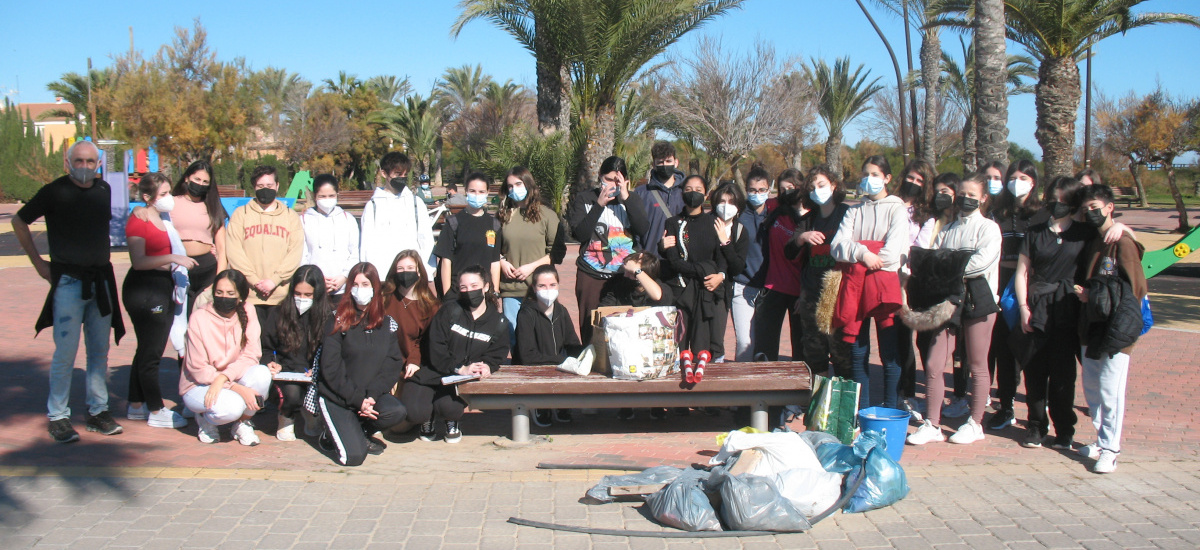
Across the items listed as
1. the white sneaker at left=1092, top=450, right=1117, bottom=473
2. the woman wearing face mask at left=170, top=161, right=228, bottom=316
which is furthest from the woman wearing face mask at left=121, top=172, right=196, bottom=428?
the white sneaker at left=1092, top=450, right=1117, bottom=473

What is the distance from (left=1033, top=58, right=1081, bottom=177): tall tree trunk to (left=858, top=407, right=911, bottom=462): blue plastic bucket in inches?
392

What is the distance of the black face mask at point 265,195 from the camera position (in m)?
6.09

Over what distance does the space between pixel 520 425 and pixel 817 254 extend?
231 centimetres

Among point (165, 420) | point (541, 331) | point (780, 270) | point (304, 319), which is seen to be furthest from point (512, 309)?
point (165, 420)

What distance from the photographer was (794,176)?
247 inches

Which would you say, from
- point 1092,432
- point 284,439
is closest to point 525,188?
point 284,439

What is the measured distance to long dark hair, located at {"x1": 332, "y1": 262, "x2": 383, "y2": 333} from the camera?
5.50 meters

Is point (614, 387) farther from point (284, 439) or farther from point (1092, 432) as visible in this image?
point (1092, 432)

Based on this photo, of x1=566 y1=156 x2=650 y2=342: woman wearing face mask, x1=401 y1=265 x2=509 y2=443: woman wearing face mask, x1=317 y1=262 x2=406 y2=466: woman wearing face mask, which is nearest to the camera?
x1=317 y1=262 x2=406 y2=466: woman wearing face mask

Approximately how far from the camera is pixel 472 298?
582 centimetres

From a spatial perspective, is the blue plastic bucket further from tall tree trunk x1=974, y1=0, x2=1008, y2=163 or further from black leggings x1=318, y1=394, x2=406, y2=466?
tall tree trunk x1=974, y1=0, x2=1008, y2=163

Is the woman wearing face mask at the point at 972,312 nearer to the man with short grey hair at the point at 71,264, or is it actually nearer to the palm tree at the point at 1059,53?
the man with short grey hair at the point at 71,264

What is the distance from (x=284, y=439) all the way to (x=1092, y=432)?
5.50 m

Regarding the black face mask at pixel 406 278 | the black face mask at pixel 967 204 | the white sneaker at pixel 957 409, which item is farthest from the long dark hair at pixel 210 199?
the white sneaker at pixel 957 409
